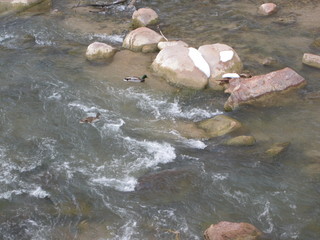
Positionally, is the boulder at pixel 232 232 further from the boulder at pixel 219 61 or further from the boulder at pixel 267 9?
the boulder at pixel 267 9

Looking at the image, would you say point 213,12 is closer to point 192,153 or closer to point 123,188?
point 192,153

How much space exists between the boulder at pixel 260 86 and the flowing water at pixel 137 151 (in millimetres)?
264

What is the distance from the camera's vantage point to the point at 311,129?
939 cm

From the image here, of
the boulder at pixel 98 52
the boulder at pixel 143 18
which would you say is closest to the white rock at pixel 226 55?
the boulder at pixel 98 52

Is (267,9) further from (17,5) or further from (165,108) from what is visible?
(17,5)

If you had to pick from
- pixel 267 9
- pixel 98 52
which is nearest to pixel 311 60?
pixel 267 9

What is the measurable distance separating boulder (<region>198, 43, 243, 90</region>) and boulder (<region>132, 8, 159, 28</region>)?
3.35 metres

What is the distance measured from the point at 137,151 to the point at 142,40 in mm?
4723

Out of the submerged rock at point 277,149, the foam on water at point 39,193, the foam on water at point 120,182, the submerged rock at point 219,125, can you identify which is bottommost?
the submerged rock at point 277,149

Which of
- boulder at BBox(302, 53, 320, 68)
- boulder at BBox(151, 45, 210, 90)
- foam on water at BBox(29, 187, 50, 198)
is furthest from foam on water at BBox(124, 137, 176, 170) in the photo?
boulder at BBox(302, 53, 320, 68)

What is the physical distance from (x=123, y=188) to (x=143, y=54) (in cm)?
553

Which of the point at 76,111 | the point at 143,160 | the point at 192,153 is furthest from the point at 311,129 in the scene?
the point at 76,111

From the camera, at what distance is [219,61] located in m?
11.1

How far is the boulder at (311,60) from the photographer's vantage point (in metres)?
11.5
